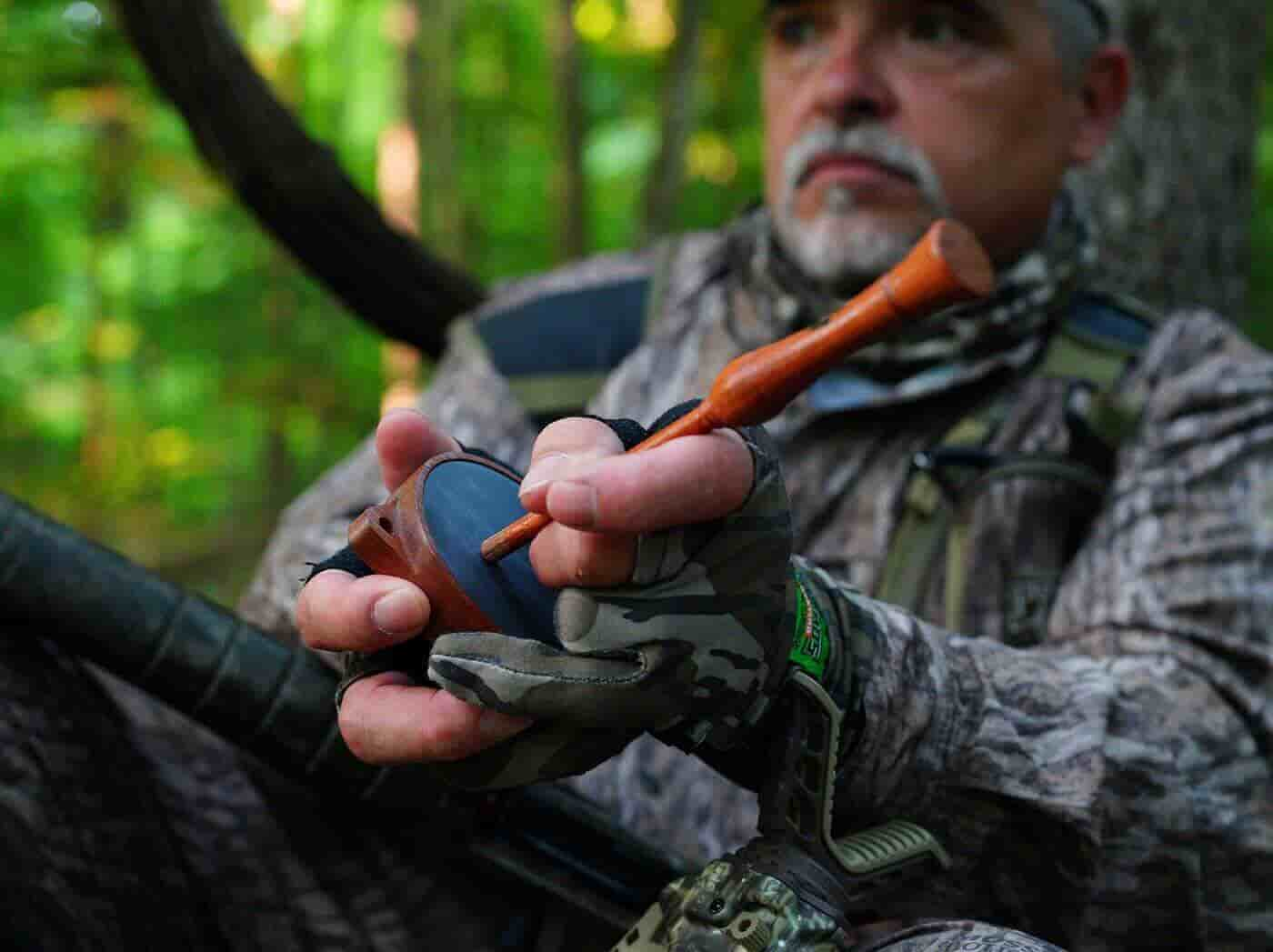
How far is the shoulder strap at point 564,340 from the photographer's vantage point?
99.6 inches

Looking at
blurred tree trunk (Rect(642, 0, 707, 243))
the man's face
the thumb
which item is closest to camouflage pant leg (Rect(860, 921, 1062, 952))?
the thumb

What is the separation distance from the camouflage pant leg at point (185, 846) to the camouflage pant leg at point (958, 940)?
26.2 inches

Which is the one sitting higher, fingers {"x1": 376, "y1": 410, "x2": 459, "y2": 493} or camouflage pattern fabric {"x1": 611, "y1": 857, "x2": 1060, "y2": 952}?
fingers {"x1": 376, "y1": 410, "x2": 459, "y2": 493}

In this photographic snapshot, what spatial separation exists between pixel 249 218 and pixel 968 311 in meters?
5.17

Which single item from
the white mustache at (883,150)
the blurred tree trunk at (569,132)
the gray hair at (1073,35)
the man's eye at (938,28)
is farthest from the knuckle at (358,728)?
the blurred tree trunk at (569,132)

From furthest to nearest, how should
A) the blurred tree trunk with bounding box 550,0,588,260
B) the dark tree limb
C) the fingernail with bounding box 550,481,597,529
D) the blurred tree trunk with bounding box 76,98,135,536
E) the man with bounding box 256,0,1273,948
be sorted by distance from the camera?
the blurred tree trunk with bounding box 76,98,135,536 → the blurred tree trunk with bounding box 550,0,588,260 → the dark tree limb → the man with bounding box 256,0,1273,948 → the fingernail with bounding box 550,481,597,529

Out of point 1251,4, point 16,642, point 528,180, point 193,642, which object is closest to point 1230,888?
point 193,642

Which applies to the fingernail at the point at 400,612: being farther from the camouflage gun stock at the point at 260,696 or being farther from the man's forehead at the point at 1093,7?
the man's forehead at the point at 1093,7

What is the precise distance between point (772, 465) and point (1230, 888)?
44.0 inches

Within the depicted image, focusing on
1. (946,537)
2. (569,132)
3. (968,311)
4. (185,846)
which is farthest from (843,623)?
(569,132)

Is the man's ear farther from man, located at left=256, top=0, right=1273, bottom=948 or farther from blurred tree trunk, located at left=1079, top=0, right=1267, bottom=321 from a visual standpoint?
blurred tree trunk, located at left=1079, top=0, right=1267, bottom=321

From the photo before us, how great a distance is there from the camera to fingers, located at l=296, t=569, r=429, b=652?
1257 millimetres

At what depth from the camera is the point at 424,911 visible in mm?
2064

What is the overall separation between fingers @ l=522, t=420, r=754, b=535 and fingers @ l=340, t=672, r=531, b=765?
21 cm
